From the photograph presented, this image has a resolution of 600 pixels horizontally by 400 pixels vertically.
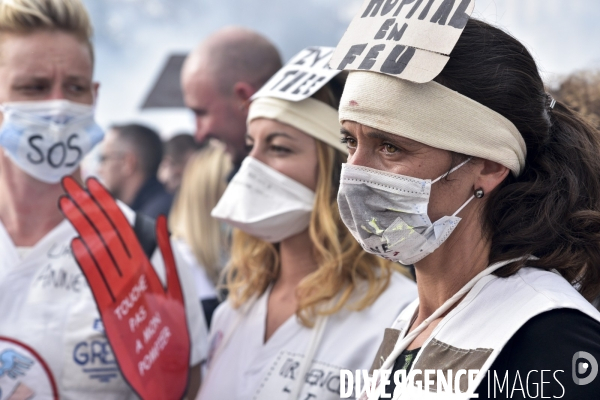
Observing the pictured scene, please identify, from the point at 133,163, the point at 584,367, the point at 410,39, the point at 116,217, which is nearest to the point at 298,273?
the point at 116,217

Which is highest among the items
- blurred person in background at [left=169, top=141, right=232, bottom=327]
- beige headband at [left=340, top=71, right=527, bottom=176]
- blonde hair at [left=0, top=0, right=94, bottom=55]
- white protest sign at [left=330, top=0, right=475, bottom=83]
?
white protest sign at [left=330, top=0, right=475, bottom=83]

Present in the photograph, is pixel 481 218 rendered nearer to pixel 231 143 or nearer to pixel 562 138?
pixel 562 138

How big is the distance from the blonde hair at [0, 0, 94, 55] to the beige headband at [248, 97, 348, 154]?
870 mm

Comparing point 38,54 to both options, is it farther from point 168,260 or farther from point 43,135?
point 168,260

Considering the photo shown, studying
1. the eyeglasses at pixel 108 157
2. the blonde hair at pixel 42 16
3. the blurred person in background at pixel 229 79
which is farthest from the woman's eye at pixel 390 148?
the eyeglasses at pixel 108 157

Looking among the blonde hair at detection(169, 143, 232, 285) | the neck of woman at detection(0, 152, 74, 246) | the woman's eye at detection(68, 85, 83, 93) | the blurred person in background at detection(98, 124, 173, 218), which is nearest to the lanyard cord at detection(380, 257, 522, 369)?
the neck of woman at detection(0, 152, 74, 246)

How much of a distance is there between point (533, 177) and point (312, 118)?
1.13 m

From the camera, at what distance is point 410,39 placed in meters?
1.83

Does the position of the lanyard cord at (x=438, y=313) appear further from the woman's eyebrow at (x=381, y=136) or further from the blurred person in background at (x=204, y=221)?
the blurred person in background at (x=204, y=221)

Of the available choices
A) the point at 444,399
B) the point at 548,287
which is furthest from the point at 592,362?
the point at 444,399

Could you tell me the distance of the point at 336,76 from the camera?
289cm

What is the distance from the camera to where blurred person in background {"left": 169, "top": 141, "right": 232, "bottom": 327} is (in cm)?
471

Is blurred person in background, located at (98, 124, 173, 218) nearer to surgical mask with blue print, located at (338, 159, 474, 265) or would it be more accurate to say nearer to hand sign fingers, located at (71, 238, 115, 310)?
hand sign fingers, located at (71, 238, 115, 310)

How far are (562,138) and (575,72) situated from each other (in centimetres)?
109
